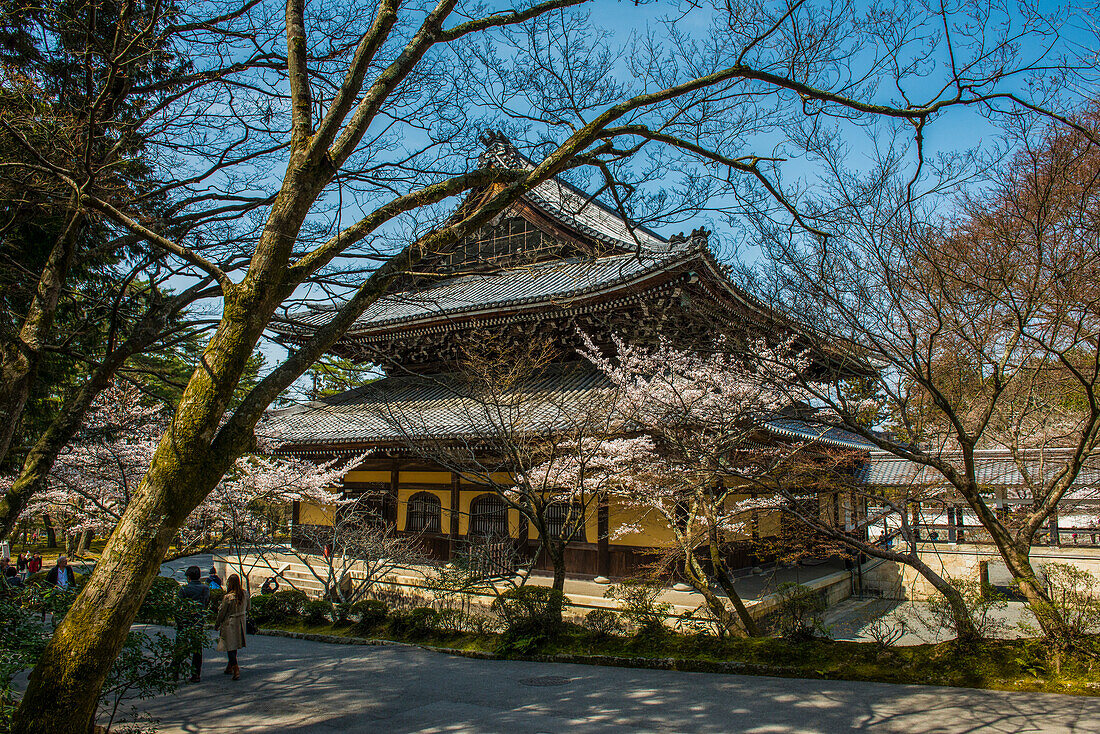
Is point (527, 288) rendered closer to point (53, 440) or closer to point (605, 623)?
point (605, 623)

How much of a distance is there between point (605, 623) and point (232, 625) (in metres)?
4.66

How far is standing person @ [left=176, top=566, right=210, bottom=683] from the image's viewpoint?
20.3 ft

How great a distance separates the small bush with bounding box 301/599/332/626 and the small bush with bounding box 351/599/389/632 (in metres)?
0.88

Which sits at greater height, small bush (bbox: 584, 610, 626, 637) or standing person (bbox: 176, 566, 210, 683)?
standing person (bbox: 176, 566, 210, 683)

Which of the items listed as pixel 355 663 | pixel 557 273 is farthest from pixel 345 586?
pixel 557 273

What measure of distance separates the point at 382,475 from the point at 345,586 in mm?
4684

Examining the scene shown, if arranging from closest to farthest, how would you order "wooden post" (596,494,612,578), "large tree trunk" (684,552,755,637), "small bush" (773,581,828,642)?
"small bush" (773,581,828,642) → "large tree trunk" (684,552,755,637) → "wooden post" (596,494,612,578)

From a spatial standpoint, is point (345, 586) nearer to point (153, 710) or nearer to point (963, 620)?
point (153, 710)

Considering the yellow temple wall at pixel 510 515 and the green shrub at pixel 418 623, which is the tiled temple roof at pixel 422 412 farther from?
the green shrub at pixel 418 623

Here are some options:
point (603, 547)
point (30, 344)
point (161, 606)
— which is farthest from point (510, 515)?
point (30, 344)

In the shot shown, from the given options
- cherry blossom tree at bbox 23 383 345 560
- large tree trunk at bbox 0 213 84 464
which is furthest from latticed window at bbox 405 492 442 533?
large tree trunk at bbox 0 213 84 464

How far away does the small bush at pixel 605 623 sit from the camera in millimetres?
8984

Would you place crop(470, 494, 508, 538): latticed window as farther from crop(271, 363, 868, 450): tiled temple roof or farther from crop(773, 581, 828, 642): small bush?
crop(773, 581, 828, 642): small bush

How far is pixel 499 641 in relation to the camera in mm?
9133
